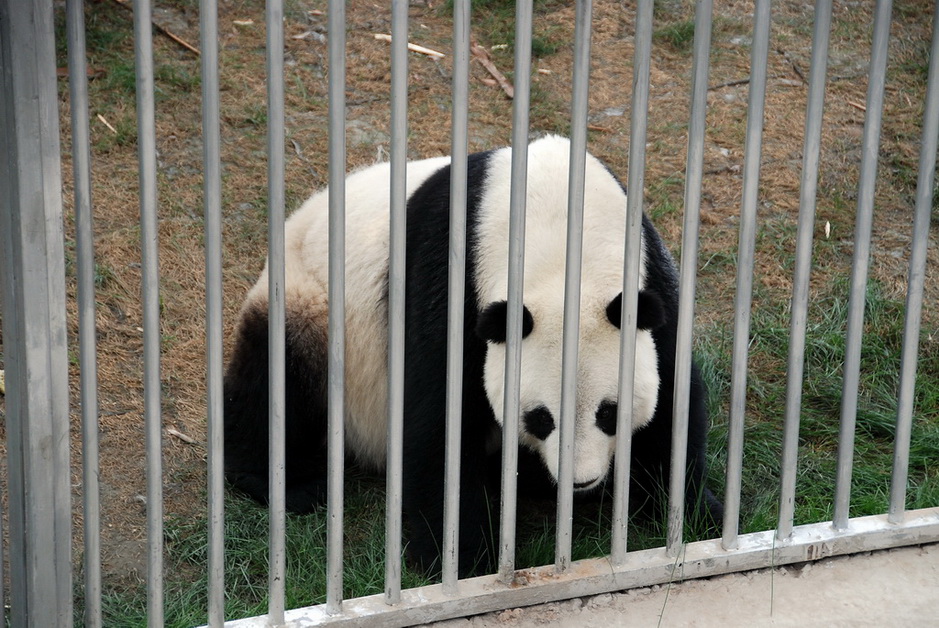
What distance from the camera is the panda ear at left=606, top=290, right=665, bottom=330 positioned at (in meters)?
3.35

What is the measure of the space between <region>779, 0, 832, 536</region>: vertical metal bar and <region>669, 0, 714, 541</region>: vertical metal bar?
274 mm

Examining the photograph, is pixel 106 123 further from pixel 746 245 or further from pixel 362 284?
pixel 746 245

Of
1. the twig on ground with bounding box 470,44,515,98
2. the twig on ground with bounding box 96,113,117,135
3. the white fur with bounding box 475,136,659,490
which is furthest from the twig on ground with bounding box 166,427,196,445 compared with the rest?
the twig on ground with bounding box 470,44,515,98

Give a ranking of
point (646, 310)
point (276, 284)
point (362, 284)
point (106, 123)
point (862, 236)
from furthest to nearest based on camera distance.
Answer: point (106, 123) → point (362, 284) → point (646, 310) → point (862, 236) → point (276, 284)

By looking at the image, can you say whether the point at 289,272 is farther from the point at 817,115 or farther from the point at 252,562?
the point at 817,115

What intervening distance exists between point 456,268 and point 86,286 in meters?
0.84

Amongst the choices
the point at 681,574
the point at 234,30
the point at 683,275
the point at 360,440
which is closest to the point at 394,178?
the point at 683,275

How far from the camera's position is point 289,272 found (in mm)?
4535

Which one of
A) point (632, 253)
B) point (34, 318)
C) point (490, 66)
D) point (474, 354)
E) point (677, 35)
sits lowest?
point (474, 354)

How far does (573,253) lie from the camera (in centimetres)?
272

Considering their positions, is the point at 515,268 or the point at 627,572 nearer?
the point at 515,268

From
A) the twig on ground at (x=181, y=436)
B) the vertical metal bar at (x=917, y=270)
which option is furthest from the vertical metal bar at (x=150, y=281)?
the twig on ground at (x=181, y=436)

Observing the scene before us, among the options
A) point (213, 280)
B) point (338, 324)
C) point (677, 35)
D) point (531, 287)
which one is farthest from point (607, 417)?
point (677, 35)

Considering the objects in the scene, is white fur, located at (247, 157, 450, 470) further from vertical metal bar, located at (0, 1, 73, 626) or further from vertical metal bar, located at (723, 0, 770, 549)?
vertical metal bar, located at (0, 1, 73, 626)
